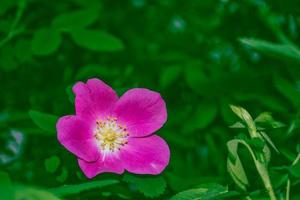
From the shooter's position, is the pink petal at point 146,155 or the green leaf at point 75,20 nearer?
the pink petal at point 146,155

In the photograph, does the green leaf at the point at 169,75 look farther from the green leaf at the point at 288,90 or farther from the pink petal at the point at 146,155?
the pink petal at the point at 146,155

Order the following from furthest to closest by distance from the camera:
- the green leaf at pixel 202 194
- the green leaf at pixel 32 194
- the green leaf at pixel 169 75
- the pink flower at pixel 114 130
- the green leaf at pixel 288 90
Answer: the green leaf at pixel 169 75 → the green leaf at pixel 288 90 → the pink flower at pixel 114 130 → the green leaf at pixel 202 194 → the green leaf at pixel 32 194

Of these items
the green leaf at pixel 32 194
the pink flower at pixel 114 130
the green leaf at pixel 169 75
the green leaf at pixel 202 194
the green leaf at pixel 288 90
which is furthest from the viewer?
the green leaf at pixel 169 75

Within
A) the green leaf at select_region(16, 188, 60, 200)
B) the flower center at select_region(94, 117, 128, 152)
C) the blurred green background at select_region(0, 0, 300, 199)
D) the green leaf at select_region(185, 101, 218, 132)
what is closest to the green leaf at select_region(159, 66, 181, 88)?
the blurred green background at select_region(0, 0, 300, 199)

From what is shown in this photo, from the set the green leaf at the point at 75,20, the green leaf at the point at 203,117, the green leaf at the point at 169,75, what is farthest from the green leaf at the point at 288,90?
the green leaf at the point at 75,20

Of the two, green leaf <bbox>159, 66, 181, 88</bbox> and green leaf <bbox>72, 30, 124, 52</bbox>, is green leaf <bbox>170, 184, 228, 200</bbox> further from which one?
green leaf <bbox>159, 66, 181, 88</bbox>

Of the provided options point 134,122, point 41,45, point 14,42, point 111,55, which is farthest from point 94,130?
point 111,55

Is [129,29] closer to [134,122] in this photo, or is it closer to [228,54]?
[228,54]

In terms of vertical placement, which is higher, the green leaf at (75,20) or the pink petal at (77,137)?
the pink petal at (77,137)
